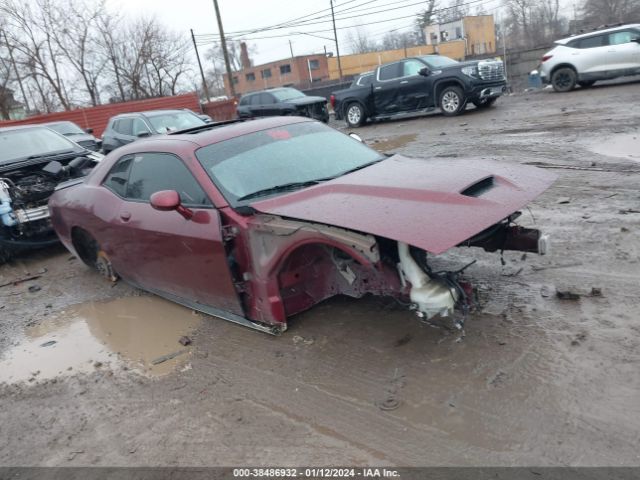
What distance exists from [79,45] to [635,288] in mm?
37705

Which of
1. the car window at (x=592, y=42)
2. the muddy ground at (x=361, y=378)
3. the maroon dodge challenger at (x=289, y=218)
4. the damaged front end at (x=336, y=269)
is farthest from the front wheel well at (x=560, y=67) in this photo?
the damaged front end at (x=336, y=269)

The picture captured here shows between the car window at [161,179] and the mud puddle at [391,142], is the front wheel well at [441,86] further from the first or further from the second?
the car window at [161,179]

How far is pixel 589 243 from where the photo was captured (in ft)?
14.6

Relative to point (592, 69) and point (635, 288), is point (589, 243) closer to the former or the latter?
point (635, 288)

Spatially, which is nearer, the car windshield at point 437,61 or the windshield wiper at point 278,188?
the windshield wiper at point 278,188

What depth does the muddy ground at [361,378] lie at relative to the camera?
255 centimetres

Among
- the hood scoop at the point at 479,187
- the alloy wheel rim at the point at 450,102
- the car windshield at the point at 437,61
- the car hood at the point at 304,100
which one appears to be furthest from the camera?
the car hood at the point at 304,100

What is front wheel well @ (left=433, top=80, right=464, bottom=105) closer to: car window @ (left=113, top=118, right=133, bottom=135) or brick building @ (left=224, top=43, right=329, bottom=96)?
car window @ (left=113, top=118, right=133, bottom=135)

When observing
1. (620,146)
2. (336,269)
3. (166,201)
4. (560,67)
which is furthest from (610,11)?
(166,201)

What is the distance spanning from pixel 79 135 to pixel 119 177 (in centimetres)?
1098

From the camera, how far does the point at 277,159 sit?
4.02m

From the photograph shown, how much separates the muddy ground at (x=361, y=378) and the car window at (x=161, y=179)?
42.3 inches

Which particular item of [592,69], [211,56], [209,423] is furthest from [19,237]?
[211,56]

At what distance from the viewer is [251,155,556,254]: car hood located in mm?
2635
